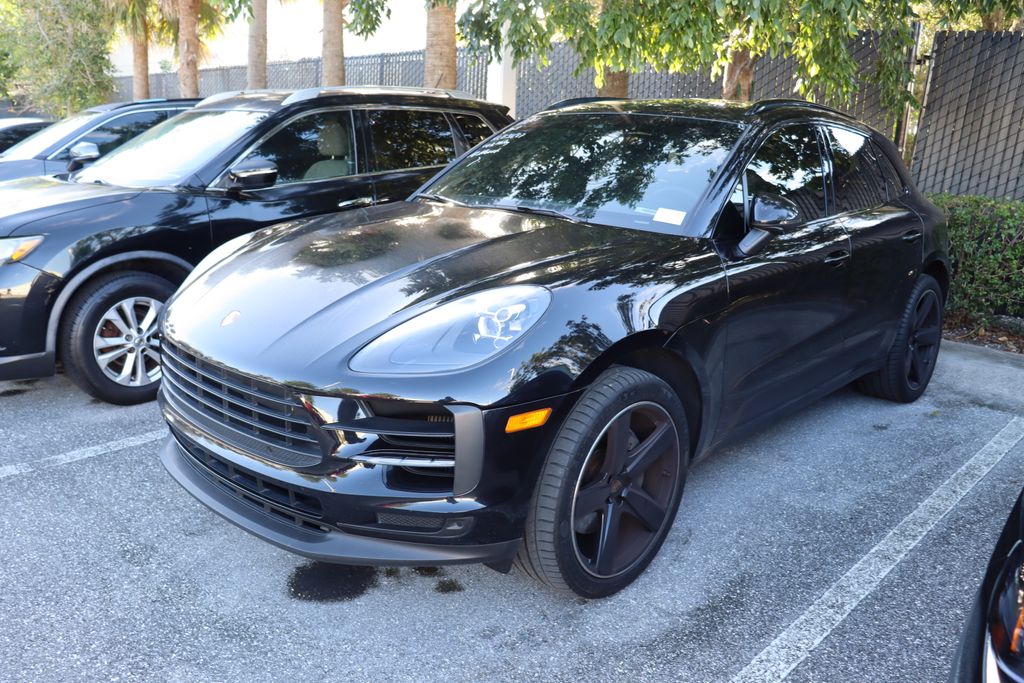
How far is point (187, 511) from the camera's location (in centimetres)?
347

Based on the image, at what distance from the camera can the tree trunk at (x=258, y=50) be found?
13.2 meters

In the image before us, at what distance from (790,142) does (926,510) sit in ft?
5.70

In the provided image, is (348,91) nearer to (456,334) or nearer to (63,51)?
(456,334)

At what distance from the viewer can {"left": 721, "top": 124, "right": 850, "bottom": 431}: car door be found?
3.32 m

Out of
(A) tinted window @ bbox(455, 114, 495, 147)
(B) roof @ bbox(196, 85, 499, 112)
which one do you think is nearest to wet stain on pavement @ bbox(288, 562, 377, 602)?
(B) roof @ bbox(196, 85, 499, 112)

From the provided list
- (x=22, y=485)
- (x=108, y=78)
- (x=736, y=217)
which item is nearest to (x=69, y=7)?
(x=108, y=78)

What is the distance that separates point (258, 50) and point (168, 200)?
31.4ft

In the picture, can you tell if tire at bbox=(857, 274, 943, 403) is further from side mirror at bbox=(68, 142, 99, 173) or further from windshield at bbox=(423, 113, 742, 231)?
side mirror at bbox=(68, 142, 99, 173)

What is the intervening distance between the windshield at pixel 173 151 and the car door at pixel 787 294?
10.5 feet

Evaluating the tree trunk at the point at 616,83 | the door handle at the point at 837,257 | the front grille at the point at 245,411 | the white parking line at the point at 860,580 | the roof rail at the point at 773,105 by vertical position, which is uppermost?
the tree trunk at the point at 616,83

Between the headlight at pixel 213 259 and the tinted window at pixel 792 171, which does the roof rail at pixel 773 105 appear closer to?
the tinted window at pixel 792 171

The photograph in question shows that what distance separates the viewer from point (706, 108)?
3916 millimetres

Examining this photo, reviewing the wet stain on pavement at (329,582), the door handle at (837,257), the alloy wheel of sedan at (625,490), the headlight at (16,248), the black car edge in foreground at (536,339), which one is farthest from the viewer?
the headlight at (16,248)

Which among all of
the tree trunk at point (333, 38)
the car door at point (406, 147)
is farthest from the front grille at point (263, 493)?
the tree trunk at point (333, 38)
